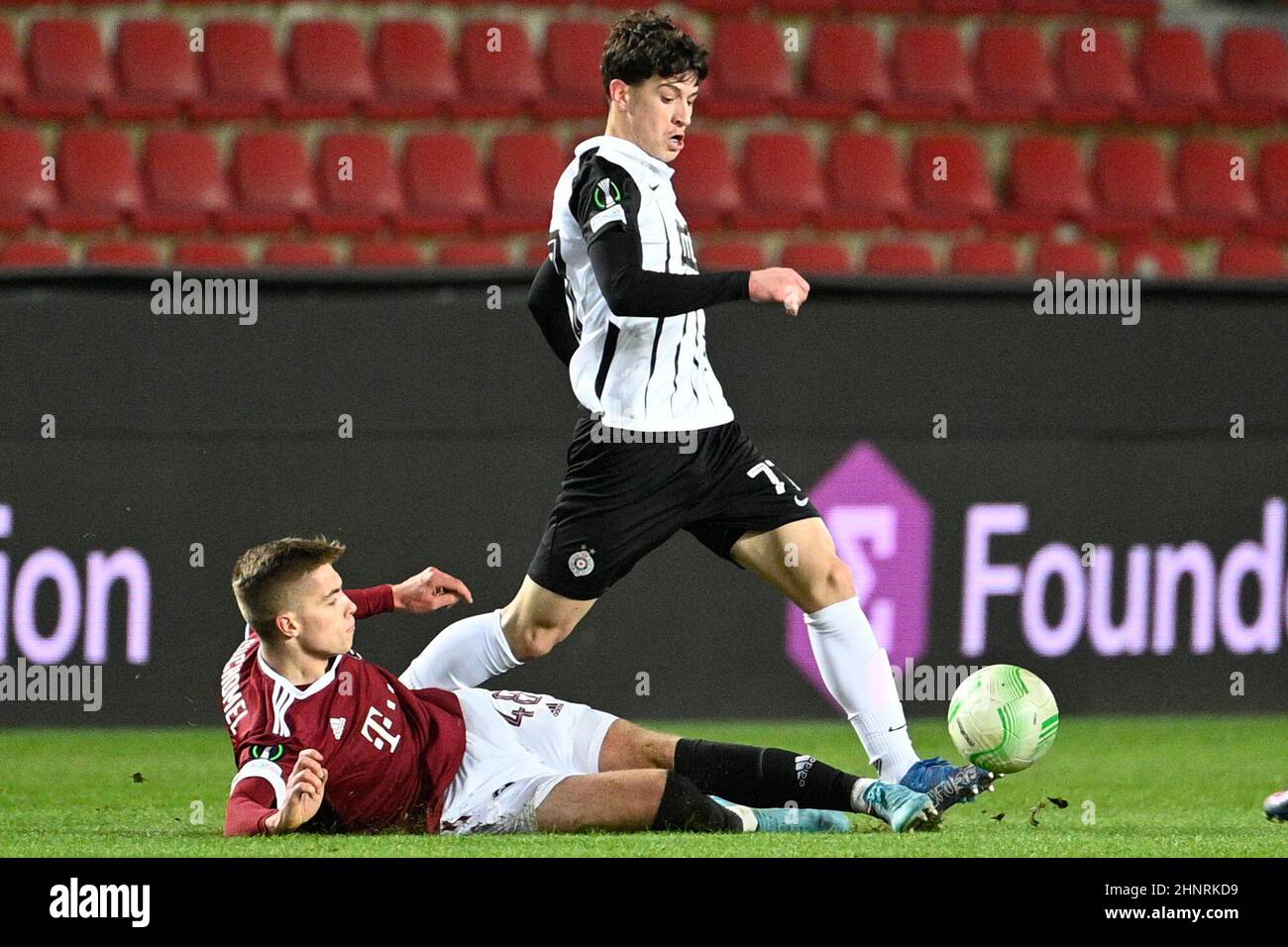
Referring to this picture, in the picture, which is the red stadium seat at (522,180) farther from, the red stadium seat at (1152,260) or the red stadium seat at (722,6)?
the red stadium seat at (1152,260)

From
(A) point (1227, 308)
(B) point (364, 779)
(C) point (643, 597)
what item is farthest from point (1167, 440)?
(B) point (364, 779)

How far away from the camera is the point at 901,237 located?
959 centimetres

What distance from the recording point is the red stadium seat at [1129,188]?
385 inches

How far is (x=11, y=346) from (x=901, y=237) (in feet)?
15.7

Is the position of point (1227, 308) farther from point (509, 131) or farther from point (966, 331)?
point (509, 131)

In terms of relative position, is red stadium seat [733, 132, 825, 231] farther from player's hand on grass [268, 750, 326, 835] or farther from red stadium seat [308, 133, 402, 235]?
player's hand on grass [268, 750, 326, 835]

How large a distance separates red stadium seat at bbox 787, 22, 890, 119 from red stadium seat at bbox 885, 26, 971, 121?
0.28 ft

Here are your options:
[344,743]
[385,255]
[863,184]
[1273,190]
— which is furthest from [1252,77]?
[344,743]

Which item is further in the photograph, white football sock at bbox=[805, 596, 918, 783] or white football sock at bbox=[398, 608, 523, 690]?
white football sock at bbox=[398, 608, 523, 690]

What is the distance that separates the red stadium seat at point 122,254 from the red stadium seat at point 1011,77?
4.35 metres

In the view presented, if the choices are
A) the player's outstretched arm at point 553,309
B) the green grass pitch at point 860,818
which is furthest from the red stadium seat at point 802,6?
the player's outstretched arm at point 553,309

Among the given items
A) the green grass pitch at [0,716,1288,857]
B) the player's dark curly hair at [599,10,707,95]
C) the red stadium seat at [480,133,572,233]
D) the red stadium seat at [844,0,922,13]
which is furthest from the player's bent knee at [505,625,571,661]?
Answer: the red stadium seat at [844,0,922,13]

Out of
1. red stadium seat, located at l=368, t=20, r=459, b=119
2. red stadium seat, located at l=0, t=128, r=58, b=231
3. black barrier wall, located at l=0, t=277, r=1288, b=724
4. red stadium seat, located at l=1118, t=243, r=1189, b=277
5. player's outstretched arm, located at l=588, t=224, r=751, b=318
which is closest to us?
player's outstretched arm, located at l=588, t=224, r=751, b=318

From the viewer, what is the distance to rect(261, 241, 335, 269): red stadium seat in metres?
8.66
